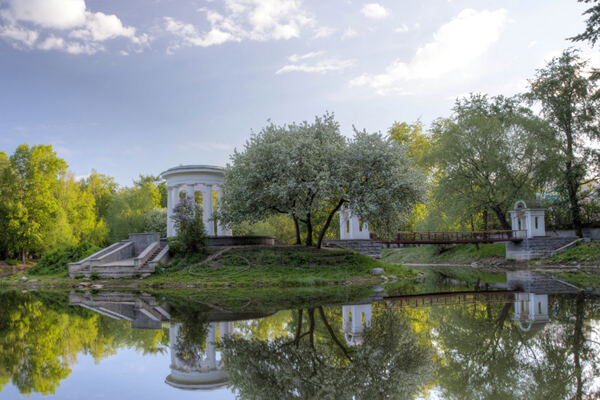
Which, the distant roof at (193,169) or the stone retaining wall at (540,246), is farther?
the stone retaining wall at (540,246)

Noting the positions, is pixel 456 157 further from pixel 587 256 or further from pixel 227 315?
pixel 227 315

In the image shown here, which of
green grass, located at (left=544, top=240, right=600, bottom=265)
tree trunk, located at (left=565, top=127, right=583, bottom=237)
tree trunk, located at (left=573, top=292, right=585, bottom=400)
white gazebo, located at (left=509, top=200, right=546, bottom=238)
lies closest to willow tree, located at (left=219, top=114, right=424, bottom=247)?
tree trunk, located at (left=573, top=292, right=585, bottom=400)

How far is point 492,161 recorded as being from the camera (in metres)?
34.6

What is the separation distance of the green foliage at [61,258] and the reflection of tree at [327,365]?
20764 millimetres

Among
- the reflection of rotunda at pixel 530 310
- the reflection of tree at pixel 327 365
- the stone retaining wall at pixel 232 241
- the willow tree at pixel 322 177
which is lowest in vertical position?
the reflection of rotunda at pixel 530 310

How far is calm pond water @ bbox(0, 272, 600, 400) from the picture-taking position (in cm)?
548

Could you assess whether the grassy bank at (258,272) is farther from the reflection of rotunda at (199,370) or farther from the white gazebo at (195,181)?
the reflection of rotunda at (199,370)

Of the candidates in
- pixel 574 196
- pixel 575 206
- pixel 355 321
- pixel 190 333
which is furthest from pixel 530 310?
pixel 574 196

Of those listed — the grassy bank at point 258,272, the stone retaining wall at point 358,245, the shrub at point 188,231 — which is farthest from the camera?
the stone retaining wall at point 358,245

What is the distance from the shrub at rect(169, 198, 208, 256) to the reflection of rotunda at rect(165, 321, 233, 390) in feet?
51.3

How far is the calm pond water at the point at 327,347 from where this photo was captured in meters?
5.48

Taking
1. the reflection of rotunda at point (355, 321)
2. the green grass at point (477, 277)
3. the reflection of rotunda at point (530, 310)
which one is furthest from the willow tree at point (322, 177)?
the reflection of rotunda at point (355, 321)

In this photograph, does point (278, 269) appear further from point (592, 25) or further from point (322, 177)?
point (592, 25)

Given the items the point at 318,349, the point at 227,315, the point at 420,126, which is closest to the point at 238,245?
the point at 227,315
